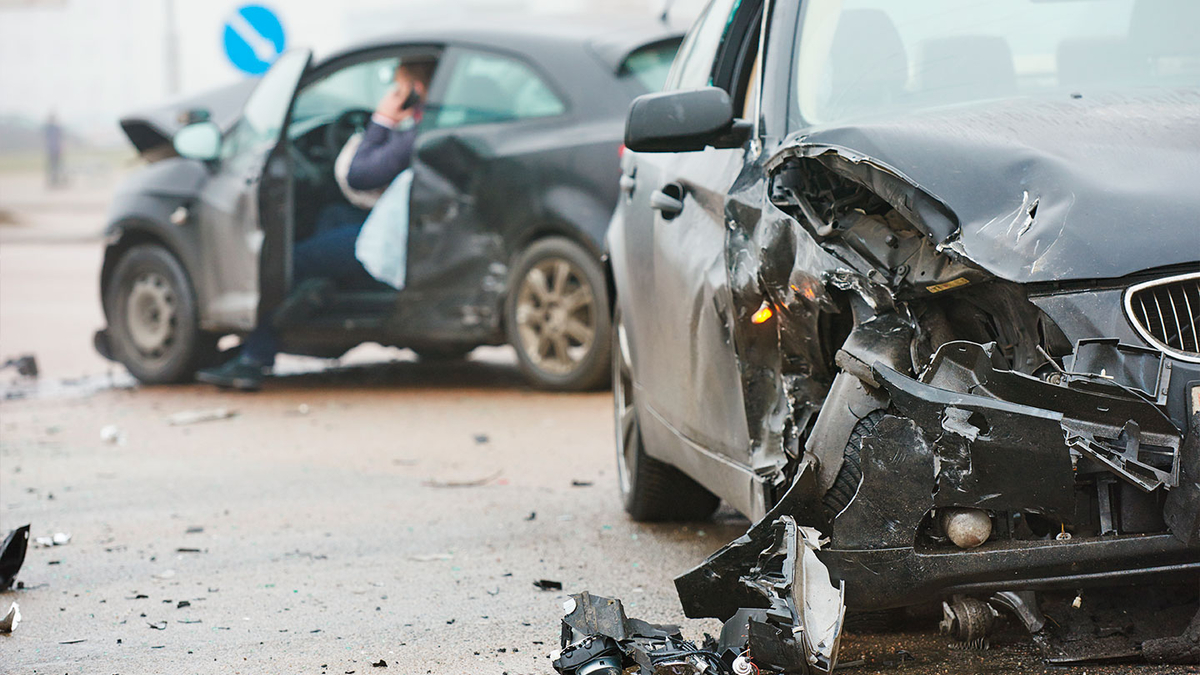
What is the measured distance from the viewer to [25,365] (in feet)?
32.6

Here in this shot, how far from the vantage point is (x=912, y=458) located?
283cm

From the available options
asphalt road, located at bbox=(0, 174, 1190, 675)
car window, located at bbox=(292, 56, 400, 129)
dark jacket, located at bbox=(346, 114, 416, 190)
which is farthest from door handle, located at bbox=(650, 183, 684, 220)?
car window, located at bbox=(292, 56, 400, 129)

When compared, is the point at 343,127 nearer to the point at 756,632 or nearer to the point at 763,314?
the point at 763,314

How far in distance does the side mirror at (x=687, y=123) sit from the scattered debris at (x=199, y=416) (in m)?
4.93

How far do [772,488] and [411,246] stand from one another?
218 inches

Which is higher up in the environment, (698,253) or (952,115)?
(952,115)

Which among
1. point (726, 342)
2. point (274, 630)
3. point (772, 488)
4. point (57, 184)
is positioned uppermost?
point (726, 342)

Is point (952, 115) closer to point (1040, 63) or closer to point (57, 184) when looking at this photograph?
point (1040, 63)

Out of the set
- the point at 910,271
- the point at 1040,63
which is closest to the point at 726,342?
the point at 910,271

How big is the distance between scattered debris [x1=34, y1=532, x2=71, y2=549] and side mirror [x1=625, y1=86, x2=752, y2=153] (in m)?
2.67

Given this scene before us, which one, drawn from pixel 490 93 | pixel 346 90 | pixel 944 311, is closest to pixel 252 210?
pixel 346 90

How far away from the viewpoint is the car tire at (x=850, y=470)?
298 centimetres

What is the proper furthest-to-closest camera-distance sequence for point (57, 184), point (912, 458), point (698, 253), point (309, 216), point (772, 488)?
point (57, 184) → point (309, 216) → point (698, 253) → point (772, 488) → point (912, 458)

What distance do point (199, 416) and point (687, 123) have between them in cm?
517
